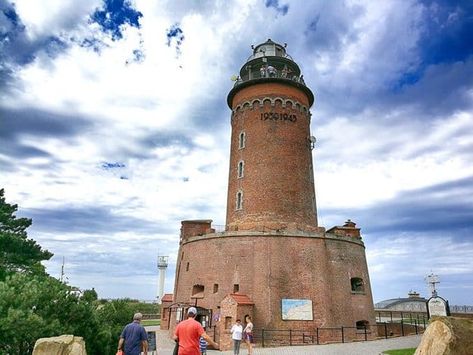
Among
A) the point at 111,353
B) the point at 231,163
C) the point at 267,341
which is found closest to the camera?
the point at 111,353

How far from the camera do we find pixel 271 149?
23.4 metres

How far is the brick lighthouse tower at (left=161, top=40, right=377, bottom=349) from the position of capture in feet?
62.2

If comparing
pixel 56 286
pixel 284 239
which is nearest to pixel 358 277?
pixel 284 239

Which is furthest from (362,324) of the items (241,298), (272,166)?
(272,166)

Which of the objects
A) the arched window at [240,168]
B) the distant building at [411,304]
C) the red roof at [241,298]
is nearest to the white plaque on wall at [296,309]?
the red roof at [241,298]

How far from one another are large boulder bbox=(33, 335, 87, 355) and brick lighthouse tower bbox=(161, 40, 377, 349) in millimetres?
9817

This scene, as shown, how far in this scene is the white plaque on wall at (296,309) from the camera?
18.6 meters

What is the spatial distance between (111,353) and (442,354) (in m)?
10.6

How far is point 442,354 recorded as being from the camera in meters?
7.18

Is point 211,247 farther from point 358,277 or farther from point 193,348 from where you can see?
point 193,348

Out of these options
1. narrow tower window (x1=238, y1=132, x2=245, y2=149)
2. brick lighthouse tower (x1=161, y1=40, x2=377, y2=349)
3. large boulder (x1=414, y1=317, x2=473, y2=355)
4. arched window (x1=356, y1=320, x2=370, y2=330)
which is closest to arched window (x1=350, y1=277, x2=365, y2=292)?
brick lighthouse tower (x1=161, y1=40, x2=377, y2=349)

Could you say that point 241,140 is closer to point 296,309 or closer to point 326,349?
point 296,309

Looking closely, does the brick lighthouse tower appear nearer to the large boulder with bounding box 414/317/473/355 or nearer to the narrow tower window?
the narrow tower window

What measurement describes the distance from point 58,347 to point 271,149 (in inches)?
676
